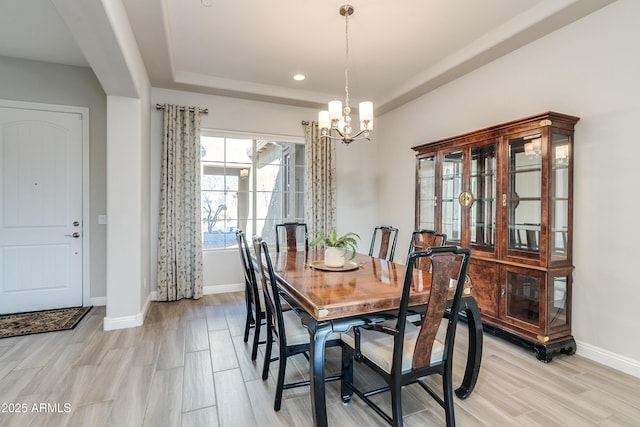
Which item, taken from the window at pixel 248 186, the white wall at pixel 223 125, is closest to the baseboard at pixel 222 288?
the white wall at pixel 223 125

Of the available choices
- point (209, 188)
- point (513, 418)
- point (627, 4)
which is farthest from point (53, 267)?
point (627, 4)

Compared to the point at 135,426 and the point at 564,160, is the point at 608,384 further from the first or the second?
the point at 135,426

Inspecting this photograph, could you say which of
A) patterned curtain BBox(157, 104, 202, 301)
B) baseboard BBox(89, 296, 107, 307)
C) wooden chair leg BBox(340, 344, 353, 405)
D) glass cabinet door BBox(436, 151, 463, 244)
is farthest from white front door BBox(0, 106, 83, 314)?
glass cabinet door BBox(436, 151, 463, 244)

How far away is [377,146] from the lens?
18.2ft

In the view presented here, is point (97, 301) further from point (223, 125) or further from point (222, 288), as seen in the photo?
point (223, 125)

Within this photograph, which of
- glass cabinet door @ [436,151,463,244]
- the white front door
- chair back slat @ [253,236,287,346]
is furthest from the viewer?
the white front door

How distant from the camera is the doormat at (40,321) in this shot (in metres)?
3.14

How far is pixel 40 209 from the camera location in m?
3.74

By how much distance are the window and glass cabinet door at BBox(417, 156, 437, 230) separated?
188 centimetres

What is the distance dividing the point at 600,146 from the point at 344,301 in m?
2.58

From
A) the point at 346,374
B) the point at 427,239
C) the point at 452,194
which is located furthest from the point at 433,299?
the point at 452,194

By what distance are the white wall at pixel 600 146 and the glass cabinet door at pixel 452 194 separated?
28.6 inches

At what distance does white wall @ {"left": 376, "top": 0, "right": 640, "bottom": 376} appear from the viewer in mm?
2432

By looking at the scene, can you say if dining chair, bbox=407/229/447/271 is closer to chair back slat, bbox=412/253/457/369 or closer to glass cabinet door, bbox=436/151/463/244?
glass cabinet door, bbox=436/151/463/244
